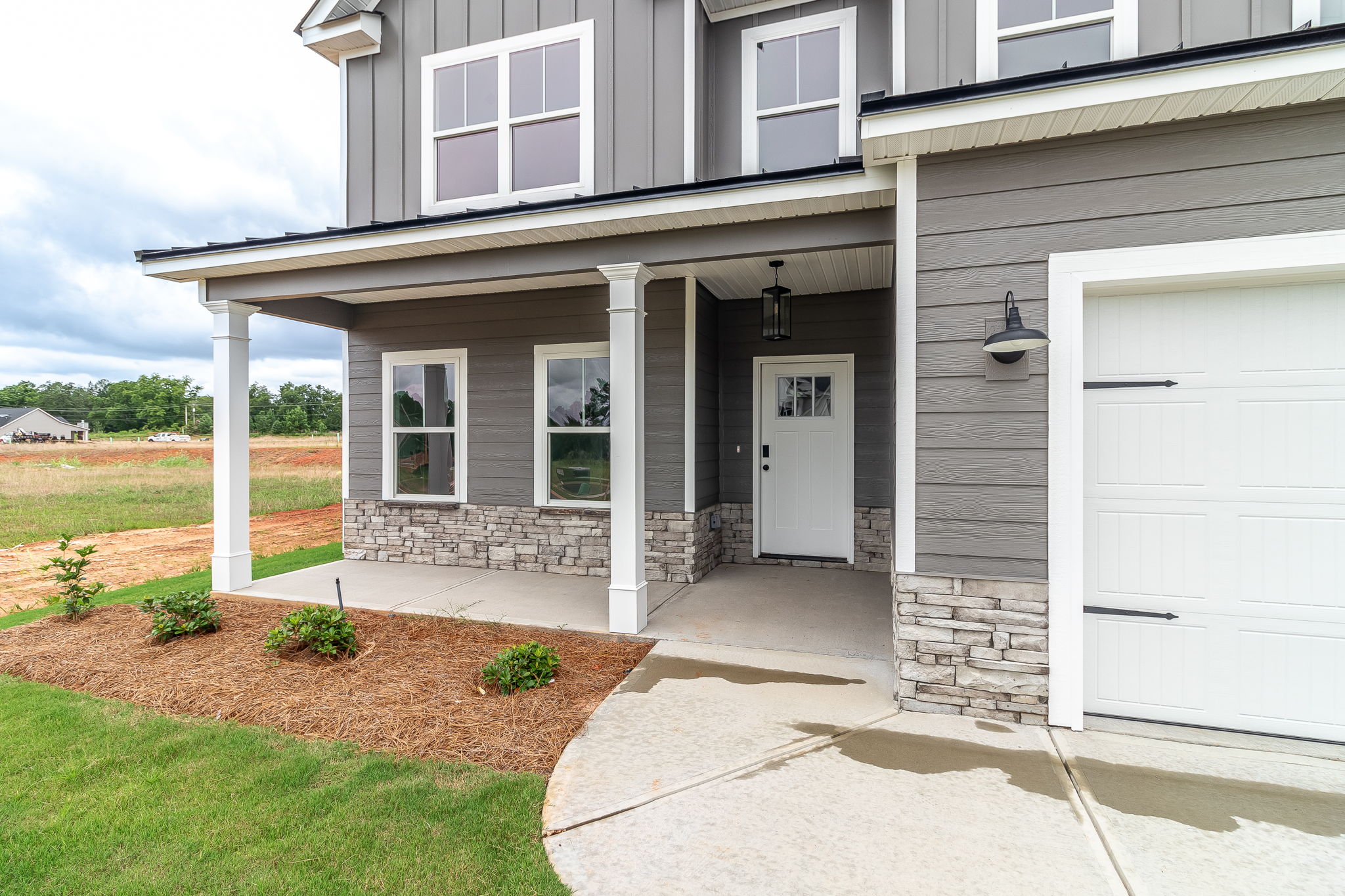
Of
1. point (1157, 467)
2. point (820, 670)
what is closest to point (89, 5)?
point (820, 670)

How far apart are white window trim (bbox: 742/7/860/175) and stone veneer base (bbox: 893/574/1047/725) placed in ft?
12.4

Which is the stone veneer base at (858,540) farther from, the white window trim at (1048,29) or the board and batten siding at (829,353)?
the white window trim at (1048,29)

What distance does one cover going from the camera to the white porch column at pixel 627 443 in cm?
425

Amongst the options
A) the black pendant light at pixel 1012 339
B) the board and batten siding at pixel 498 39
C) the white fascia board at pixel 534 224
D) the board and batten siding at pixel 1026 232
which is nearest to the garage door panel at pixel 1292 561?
the board and batten siding at pixel 1026 232

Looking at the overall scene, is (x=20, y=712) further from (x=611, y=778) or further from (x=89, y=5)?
(x=89, y=5)

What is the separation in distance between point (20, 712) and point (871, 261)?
20.6ft

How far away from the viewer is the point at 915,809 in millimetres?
2248

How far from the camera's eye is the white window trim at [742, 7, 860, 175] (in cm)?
497

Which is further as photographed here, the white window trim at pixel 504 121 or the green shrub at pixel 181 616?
the white window trim at pixel 504 121

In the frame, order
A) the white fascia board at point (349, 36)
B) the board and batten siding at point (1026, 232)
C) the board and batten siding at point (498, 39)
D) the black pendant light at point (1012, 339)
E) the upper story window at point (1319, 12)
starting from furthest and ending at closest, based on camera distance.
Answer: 1. the white fascia board at point (349, 36)
2. the board and batten siding at point (498, 39)
3. the upper story window at point (1319, 12)
4. the black pendant light at point (1012, 339)
5. the board and batten siding at point (1026, 232)

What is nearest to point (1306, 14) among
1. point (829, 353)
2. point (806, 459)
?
point (829, 353)

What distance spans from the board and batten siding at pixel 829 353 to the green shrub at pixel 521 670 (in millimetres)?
3417

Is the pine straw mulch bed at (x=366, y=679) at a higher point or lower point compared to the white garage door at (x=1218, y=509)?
lower

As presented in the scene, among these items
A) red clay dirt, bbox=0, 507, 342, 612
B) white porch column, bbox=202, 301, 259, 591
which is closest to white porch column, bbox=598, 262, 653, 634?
white porch column, bbox=202, 301, 259, 591
